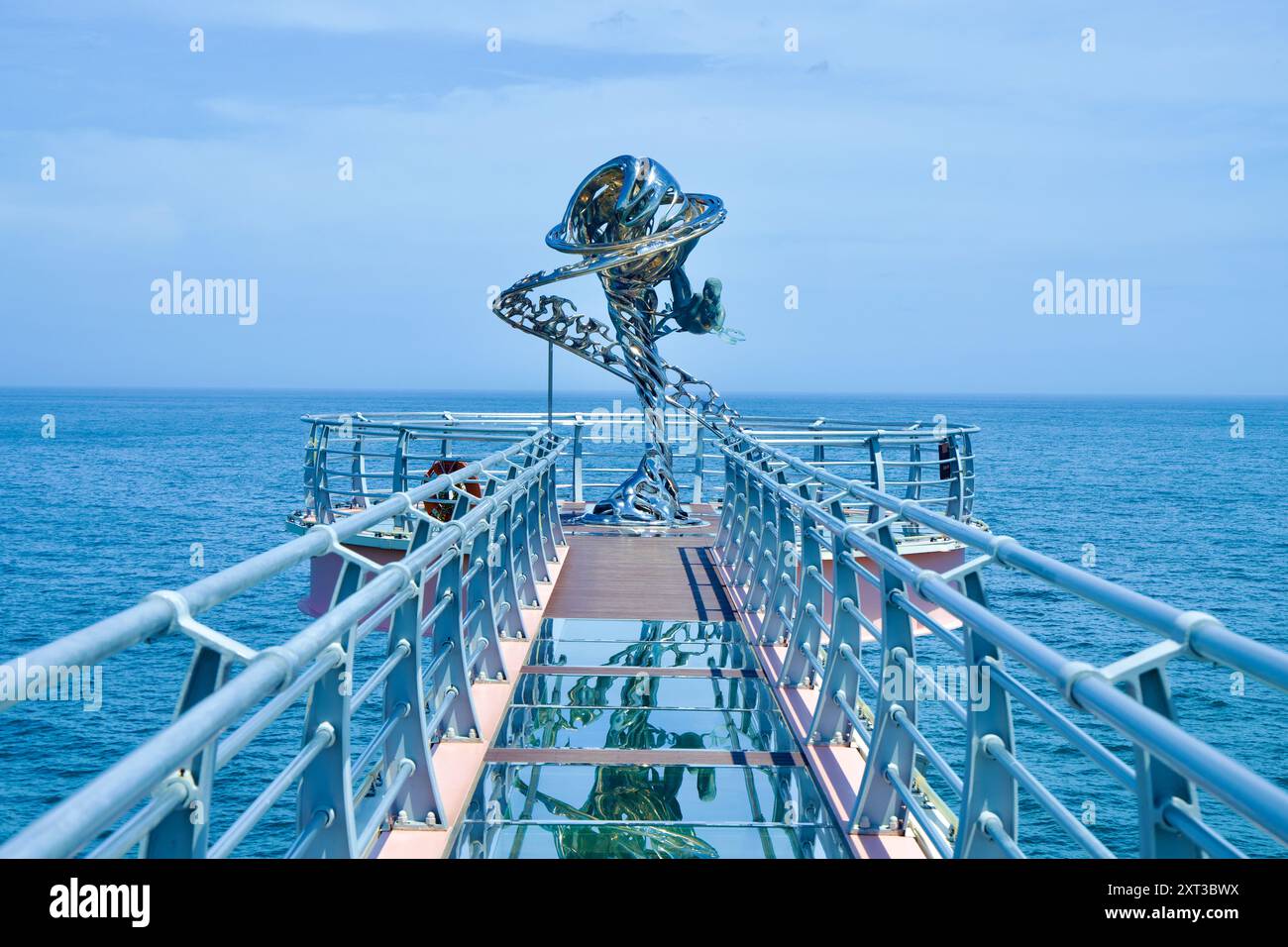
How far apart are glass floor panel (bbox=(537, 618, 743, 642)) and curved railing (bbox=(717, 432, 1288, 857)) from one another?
1.06 m

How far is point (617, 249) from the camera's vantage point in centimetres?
1289

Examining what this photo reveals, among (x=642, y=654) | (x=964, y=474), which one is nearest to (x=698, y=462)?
(x=964, y=474)

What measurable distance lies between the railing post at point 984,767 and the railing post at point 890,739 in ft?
2.50

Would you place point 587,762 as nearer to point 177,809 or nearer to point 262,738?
point 177,809

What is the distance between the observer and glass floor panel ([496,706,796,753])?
17.1 feet

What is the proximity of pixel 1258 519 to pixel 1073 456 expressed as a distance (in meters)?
34.2

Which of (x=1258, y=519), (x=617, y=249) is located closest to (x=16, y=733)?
(x=617, y=249)

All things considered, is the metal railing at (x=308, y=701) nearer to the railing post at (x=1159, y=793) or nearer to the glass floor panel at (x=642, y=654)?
the glass floor panel at (x=642, y=654)

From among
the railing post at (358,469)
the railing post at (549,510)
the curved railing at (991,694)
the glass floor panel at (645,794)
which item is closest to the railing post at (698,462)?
the railing post at (549,510)

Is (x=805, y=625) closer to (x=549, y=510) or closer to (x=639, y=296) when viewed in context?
(x=549, y=510)

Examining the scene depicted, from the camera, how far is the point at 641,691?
611 cm

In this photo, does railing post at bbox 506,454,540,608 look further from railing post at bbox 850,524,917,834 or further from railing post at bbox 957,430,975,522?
railing post at bbox 957,430,975,522

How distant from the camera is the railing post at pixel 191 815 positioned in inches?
85.1

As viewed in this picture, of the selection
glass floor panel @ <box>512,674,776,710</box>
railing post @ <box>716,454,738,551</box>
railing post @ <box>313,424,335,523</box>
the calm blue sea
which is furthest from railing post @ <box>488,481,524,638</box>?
the calm blue sea
